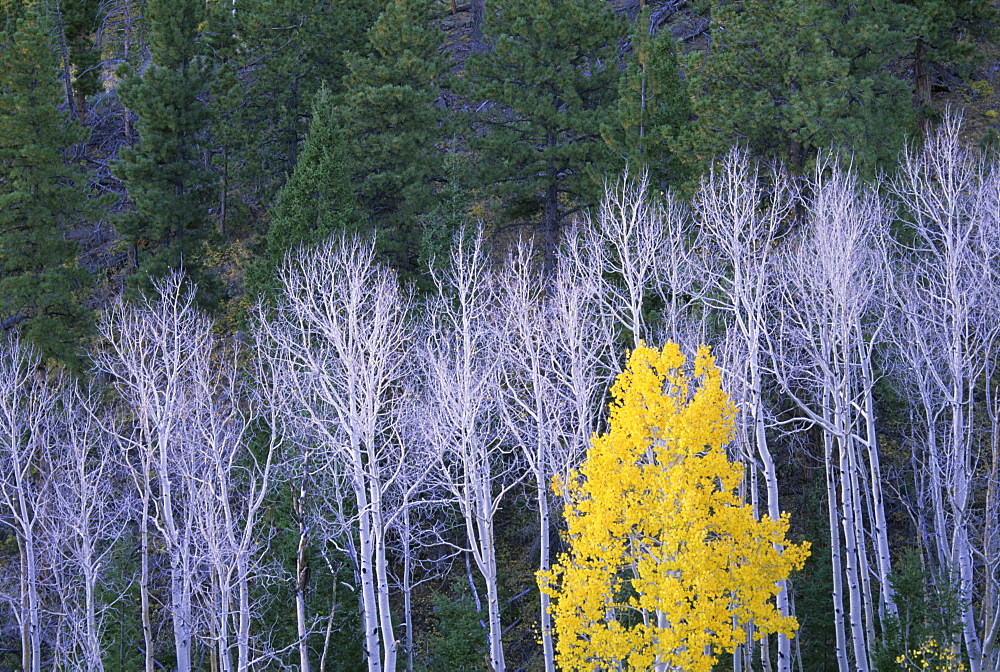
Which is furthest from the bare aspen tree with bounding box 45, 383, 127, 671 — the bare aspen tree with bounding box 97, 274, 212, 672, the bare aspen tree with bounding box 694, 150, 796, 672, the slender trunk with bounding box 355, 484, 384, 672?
the bare aspen tree with bounding box 694, 150, 796, 672

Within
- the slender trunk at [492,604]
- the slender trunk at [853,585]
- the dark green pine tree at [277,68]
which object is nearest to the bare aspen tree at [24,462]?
the slender trunk at [492,604]

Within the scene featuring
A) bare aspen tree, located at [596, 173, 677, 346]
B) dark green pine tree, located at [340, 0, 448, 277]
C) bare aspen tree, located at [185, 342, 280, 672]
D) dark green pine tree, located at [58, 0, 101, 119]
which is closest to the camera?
bare aspen tree, located at [185, 342, 280, 672]

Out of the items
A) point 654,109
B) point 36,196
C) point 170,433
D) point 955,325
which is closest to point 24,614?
point 170,433

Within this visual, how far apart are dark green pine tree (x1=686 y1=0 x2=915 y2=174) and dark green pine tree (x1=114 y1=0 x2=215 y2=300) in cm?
1659

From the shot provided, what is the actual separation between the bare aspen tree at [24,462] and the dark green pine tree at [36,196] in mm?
1611

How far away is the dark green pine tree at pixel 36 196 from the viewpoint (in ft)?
91.8

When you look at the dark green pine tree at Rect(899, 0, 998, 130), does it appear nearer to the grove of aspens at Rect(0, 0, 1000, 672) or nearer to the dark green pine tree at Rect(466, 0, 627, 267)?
the grove of aspens at Rect(0, 0, 1000, 672)

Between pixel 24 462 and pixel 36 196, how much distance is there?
9.32 m

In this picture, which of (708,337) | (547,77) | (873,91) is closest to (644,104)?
(547,77)

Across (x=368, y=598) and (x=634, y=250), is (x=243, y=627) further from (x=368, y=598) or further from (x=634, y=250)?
(x=634, y=250)

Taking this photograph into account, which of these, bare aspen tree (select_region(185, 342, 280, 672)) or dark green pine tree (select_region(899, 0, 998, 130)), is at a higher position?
dark green pine tree (select_region(899, 0, 998, 130))

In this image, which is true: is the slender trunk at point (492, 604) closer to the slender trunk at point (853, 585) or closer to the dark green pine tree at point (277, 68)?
the slender trunk at point (853, 585)

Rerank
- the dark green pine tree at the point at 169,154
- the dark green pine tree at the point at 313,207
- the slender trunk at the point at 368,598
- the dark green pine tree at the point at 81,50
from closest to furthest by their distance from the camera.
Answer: the slender trunk at the point at 368,598 < the dark green pine tree at the point at 313,207 < the dark green pine tree at the point at 169,154 < the dark green pine tree at the point at 81,50

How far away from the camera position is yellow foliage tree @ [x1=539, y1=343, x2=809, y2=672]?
48.9 feet
